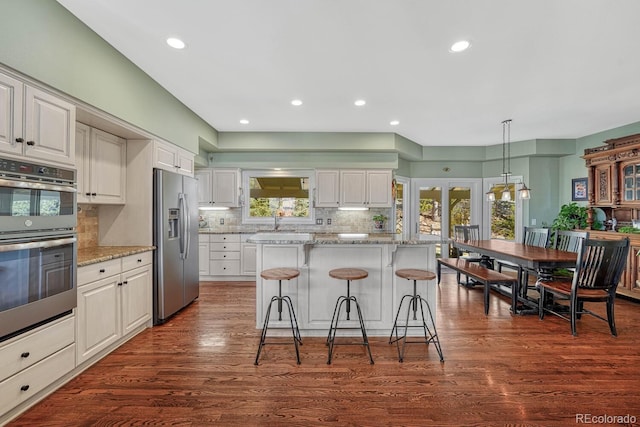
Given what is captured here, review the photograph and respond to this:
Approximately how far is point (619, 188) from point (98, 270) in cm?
686

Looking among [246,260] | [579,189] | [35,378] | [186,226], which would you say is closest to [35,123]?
[35,378]

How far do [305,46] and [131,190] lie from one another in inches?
96.8

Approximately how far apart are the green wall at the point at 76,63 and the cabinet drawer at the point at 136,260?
1355mm

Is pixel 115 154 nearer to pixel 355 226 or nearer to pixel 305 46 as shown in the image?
pixel 305 46

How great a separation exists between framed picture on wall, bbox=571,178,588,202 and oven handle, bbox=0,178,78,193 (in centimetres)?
740

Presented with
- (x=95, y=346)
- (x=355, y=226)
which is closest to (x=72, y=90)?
(x=95, y=346)

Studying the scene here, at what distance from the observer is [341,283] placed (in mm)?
2943

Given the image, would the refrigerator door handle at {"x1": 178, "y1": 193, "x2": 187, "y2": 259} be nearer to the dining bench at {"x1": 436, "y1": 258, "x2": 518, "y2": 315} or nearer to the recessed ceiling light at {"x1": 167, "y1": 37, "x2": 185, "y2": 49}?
the recessed ceiling light at {"x1": 167, "y1": 37, "x2": 185, "y2": 49}

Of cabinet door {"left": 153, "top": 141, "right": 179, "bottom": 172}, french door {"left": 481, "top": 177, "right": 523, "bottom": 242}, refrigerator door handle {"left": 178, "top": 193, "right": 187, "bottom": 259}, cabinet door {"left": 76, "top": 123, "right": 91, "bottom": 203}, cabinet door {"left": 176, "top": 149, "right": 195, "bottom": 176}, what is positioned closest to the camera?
cabinet door {"left": 76, "top": 123, "right": 91, "bottom": 203}

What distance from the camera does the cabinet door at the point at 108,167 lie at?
2809mm

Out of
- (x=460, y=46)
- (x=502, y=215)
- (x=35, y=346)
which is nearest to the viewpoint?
(x=35, y=346)

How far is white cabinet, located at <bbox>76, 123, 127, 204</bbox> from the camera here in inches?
105

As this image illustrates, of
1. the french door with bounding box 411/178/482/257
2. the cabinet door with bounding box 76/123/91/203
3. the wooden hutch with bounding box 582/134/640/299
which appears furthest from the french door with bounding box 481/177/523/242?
the cabinet door with bounding box 76/123/91/203

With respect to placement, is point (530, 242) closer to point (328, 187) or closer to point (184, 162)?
point (328, 187)
